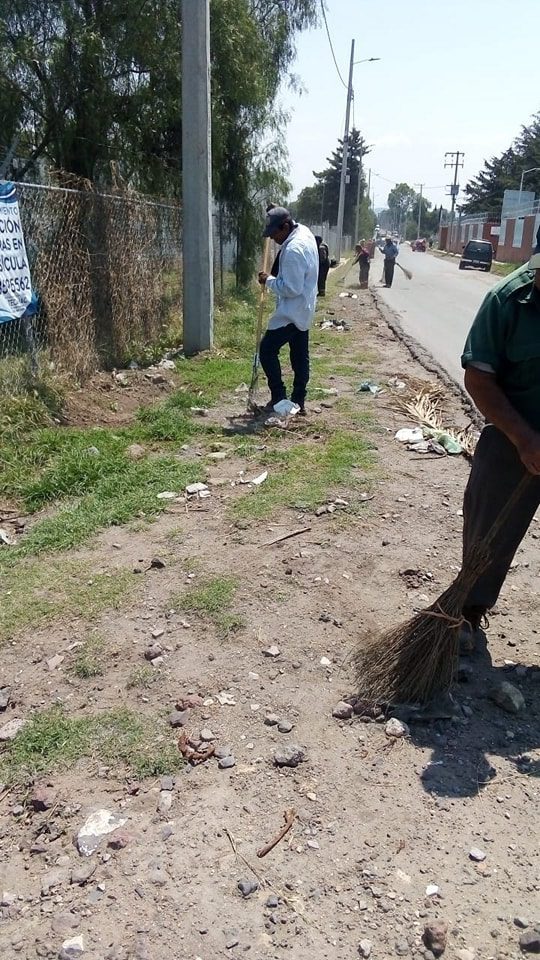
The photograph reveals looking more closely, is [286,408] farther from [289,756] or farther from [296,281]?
[289,756]

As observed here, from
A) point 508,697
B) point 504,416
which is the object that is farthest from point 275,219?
point 508,697

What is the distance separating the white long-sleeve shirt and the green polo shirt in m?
3.57

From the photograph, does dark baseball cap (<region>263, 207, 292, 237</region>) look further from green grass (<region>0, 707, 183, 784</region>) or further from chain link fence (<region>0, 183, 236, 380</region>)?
green grass (<region>0, 707, 183, 784</region>)

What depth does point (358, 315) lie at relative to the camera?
47.6ft

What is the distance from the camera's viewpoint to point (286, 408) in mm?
6484

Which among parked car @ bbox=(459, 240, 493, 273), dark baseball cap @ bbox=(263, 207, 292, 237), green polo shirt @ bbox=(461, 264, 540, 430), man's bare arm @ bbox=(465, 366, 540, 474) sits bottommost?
parked car @ bbox=(459, 240, 493, 273)

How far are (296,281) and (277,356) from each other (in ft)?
2.22

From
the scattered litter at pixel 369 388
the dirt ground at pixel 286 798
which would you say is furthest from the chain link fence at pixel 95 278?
the dirt ground at pixel 286 798

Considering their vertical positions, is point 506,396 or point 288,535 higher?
point 506,396

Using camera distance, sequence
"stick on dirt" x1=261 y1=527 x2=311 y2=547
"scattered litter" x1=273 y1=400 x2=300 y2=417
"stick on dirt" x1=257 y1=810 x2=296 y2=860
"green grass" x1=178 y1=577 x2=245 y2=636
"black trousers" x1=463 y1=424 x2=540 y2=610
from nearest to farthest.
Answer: "stick on dirt" x1=257 y1=810 x2=296 y2=860
"black trousers" x1=463 y1=424 x2=540 y2=610
"green grass" x1=178 y1=577 x2=245 y2=636
"stick on dirt" x1=261 y1=527 x2=311 y2=547
"scattered litter" x1=273 y1=400 x2=300 y2=417

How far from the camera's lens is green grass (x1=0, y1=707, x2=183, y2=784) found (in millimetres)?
2510

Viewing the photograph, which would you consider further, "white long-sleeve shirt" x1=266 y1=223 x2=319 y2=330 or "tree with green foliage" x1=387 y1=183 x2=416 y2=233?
"tree with green foliage" x1=387 y1=183 x2=416 y2=233

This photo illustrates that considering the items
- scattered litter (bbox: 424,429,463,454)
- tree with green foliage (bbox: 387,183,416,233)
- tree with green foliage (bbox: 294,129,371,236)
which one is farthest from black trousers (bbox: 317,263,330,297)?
tree with green foliage (bbox: 387,183,416,233)

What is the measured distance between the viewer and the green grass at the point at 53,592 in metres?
3.43
